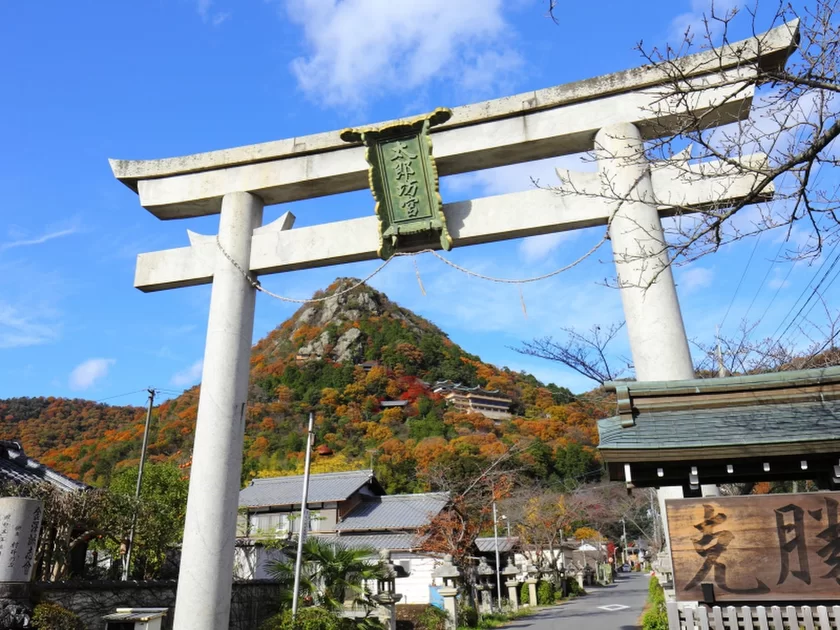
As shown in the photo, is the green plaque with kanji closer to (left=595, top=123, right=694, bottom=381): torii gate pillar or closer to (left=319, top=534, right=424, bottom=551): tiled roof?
(left=595, top=123, right=694, bottom=381): torii gate pillar

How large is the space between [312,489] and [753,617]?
2888cm

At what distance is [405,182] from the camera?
23.7 ft

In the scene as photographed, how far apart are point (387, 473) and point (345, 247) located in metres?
38.6

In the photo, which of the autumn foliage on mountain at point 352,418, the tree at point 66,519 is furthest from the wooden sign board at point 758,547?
the autumn foliage on mountain at point 352,418

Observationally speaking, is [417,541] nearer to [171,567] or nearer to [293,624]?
[171,567]

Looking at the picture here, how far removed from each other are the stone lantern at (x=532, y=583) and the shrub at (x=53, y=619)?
21.1m

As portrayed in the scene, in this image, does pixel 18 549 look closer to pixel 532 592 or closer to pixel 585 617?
pixel 585 617

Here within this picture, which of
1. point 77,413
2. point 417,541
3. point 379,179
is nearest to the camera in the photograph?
point 379,179

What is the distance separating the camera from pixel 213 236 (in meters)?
8.00

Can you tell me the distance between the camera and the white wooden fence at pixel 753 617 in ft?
15.7

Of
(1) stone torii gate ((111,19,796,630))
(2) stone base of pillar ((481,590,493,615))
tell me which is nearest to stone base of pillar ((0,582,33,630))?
(1) stone torii gate ((111,19,796,630))

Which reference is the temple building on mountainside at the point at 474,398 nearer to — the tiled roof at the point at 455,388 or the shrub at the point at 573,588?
the tiled roof at the point at 455,388

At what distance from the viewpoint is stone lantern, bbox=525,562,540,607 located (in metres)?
26.0

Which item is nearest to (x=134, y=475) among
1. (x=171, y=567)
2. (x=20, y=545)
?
(x=171, y=567)
